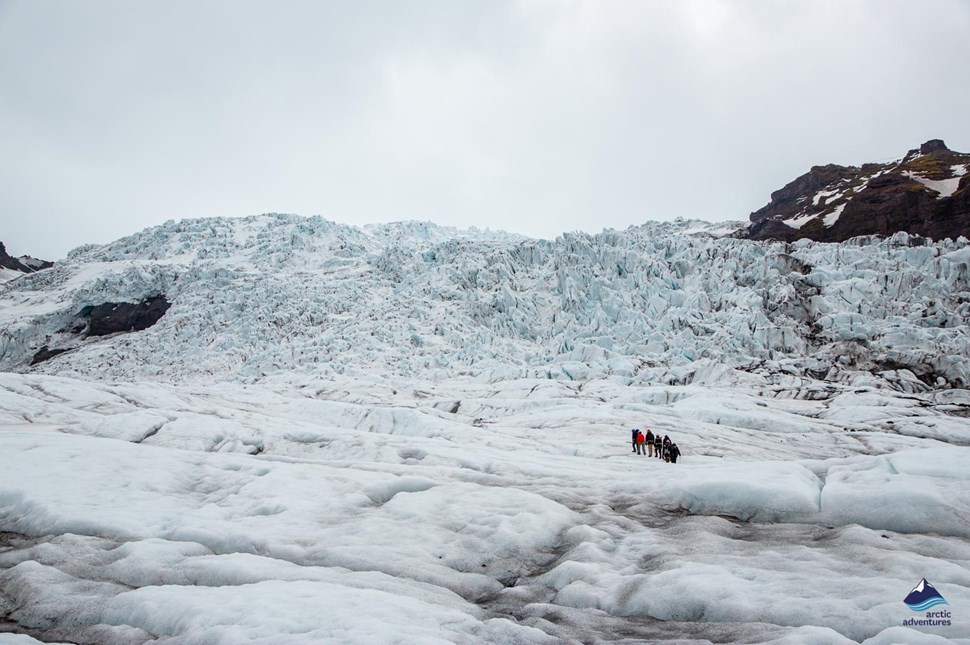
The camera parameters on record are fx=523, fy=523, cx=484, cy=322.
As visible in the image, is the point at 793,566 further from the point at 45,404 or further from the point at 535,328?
the point at 535,328

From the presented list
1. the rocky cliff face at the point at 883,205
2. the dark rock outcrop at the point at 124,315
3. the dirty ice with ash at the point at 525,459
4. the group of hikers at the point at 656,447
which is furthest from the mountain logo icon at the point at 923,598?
the dark rock outcrop at the point at 124,315

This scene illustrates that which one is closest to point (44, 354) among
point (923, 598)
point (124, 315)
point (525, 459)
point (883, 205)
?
point (124, 315)

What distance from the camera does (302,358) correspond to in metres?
47.2

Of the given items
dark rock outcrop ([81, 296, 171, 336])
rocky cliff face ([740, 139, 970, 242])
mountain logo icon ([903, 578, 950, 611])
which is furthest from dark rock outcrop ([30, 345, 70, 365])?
rocky cliff face ([740, 139, 970, 242])

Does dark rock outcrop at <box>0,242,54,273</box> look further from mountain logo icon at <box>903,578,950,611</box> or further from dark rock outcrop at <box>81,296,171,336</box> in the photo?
mountain logo icon at <box>903,578,950,611</box>

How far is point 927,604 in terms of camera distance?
247 inches

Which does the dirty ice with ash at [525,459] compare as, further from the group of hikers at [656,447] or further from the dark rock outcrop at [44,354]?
the dark rock outcrop at [44,354]

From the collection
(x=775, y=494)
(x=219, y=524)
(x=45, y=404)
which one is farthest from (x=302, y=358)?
(x=775, y=494)

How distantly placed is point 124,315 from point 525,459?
69.7 meters

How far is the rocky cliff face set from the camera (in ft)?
195

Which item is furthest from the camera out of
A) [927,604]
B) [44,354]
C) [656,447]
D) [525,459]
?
[44,354]

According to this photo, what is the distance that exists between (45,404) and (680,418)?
2901cm

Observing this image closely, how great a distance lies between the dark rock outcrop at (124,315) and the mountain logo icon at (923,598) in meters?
73.6

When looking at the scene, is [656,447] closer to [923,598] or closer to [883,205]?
[923,598]
